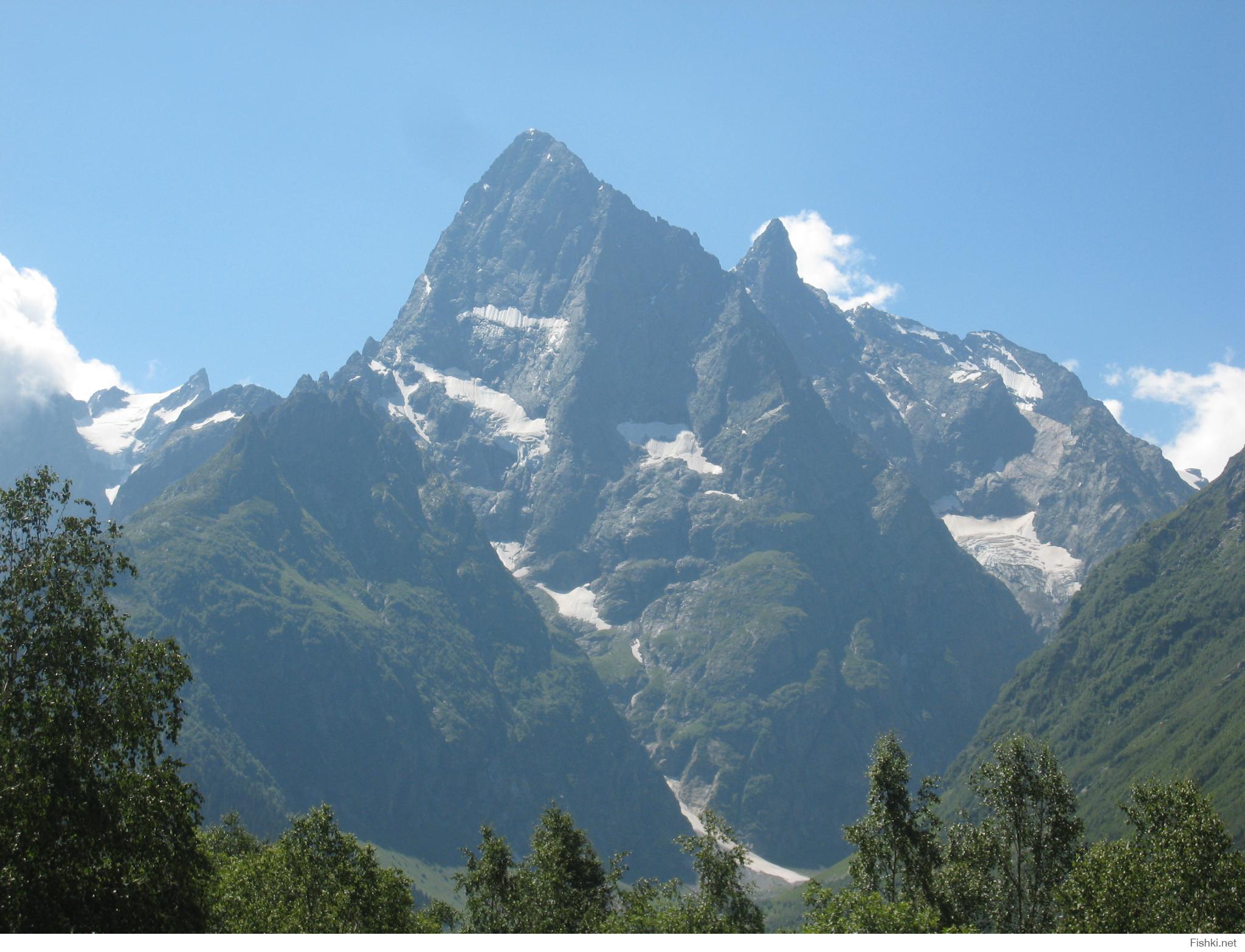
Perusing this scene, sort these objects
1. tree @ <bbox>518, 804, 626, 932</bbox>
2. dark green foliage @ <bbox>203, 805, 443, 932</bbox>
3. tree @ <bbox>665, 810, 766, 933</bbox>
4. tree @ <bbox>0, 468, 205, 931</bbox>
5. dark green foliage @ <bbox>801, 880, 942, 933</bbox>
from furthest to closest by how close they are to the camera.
A: tree @ <bbox>518, 804, 626, 932</bbox>
tree @ <bbox>665, 810, 766, 933</bbox>
dark green foliage @ <bbox>203, 805, 443, 932</bbox>
dark green foliage @ <bbox>801, 880, 942, 933</bbox>
tree @ <bbox>0, 468, 205, 931</bbox>

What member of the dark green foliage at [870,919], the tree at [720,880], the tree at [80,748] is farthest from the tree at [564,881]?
the tree at [80,748]

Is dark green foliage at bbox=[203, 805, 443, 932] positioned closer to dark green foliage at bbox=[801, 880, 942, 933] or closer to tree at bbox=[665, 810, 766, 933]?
tree at bbox=[665, 810, 766, 933]

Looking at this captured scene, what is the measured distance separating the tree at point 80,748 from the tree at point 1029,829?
2485 inches

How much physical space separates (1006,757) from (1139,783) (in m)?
11.0

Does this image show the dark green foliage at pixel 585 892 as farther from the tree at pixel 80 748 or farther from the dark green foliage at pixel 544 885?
the tree at pixel 80 748

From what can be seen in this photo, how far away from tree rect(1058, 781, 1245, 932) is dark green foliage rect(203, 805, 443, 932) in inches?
1782

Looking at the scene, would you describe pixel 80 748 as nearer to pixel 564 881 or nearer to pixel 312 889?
pixel 312 889

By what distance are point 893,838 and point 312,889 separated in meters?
40.8

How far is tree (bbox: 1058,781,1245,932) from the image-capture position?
54344mm

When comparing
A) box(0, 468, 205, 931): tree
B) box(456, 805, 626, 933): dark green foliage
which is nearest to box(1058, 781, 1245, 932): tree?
box(456, 805, 626, 933): dark green foliage

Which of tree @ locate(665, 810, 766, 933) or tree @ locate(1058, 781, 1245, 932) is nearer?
tree @ locate(1058, 781, 1245, 932)

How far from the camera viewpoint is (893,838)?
68.4m

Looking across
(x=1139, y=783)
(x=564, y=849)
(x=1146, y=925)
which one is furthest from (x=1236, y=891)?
(x=564, y=849)

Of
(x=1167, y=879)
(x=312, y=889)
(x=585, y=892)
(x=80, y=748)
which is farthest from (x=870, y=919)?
(x=585, y=892)
